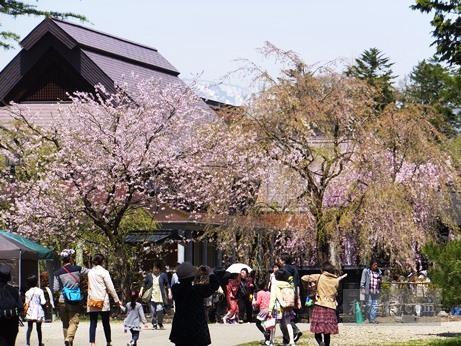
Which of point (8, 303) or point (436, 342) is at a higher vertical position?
point (8, 303)

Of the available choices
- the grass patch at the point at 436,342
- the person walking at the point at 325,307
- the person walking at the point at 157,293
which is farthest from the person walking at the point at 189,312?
the person walking at the point at 157,293

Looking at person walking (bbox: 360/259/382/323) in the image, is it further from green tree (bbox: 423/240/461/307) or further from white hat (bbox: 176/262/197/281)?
white hat (bbox: 176/262/197/281)

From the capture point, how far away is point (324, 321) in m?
17.2

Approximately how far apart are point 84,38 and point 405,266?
16.0 m

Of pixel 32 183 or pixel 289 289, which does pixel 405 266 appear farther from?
pixel 289 289

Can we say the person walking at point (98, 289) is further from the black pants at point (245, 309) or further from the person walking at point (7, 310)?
the black pants at point (245, 309)

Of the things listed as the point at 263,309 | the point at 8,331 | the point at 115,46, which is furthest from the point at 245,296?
the point at 115,46

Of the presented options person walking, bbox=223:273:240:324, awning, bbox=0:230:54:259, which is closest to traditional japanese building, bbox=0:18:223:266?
person walking, bbox=223:273:240:324

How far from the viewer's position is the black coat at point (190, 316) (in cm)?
1239

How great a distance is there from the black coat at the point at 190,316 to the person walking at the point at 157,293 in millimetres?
13993

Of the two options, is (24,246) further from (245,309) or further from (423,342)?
(423,342)

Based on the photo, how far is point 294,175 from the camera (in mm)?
31734

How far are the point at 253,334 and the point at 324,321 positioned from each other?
6.47m

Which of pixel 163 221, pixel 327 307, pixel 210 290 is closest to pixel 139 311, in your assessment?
pixel 327 307
